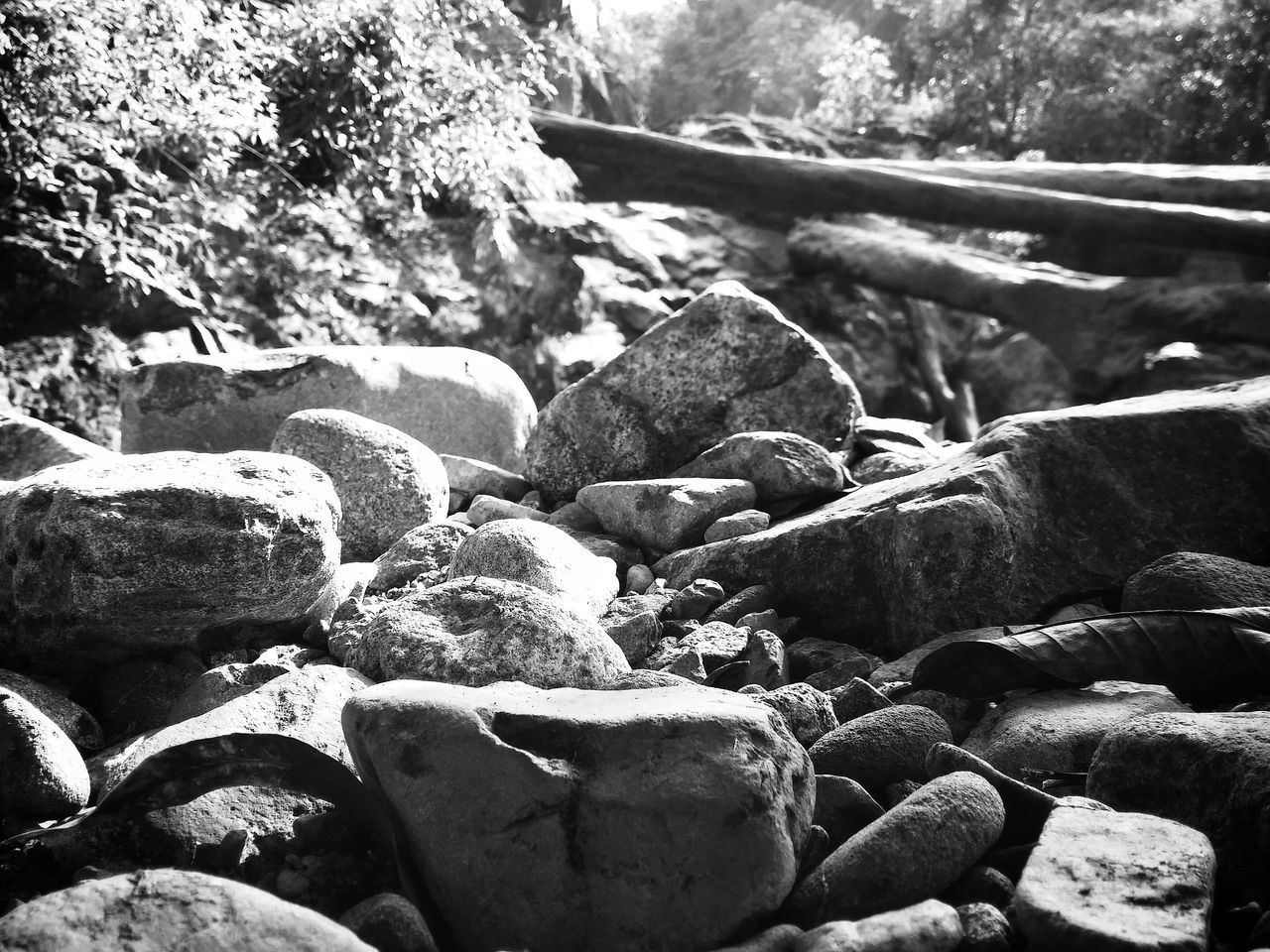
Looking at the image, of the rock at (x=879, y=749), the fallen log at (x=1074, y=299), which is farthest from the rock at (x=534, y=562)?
the fallen log at (x=1074, y=299)

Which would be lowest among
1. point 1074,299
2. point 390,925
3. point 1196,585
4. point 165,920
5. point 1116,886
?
point 390,925

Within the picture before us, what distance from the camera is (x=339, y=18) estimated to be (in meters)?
8.01

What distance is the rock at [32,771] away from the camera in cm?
228

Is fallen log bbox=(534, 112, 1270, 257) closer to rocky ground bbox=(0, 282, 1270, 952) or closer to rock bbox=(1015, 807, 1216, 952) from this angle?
rocky ground bbox=(0, 282, 1270, 952)

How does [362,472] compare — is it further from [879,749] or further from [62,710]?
[879,749]

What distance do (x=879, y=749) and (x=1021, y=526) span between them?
1.30m

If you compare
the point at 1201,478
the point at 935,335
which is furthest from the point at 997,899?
the point at 935,335

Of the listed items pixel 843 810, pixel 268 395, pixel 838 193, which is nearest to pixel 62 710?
pixel 843 810

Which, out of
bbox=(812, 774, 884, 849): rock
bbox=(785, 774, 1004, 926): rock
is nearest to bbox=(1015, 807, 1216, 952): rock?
bbox=(785, 774, 1004, 926): rock

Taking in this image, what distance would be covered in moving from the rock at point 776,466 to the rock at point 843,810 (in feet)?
6.67

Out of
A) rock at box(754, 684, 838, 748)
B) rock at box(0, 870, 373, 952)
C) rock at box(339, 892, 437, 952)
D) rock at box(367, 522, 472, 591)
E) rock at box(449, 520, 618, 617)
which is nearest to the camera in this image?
rock at box(0, 870, 373, 952)

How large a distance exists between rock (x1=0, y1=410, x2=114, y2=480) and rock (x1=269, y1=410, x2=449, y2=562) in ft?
3.53

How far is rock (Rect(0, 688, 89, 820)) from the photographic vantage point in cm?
228

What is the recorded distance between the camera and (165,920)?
Answer: 5.07 feet
